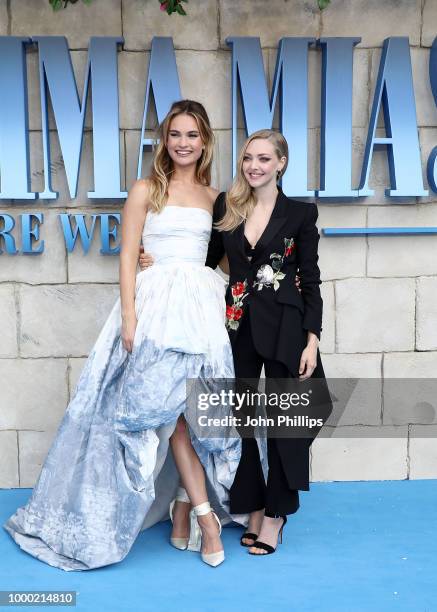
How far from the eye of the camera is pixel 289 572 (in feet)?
8.67

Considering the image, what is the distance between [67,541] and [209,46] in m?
2.25

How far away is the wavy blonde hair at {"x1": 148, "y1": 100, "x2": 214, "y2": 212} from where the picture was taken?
8.88ft

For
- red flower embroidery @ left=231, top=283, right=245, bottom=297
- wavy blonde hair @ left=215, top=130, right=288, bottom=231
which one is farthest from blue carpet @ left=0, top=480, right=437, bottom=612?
wavy blonde hair @ left=215, top=130, right=288, bottom=231

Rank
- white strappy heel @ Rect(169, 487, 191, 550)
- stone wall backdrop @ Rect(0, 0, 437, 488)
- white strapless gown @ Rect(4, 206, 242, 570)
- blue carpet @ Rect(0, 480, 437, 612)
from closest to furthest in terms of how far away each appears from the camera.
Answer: blue carpet @ Rect(0, 480, 437, 612) → white strapless gown @ Rect(4, 206, 242, 570) → white strappy heel @ Rect(169, 487, 191, 550) → stone wall backdrop @ Rect(0, 0, 437, 488)

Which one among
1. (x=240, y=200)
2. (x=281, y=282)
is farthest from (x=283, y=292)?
(x=240, y=200)

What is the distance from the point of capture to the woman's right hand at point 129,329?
267 cm

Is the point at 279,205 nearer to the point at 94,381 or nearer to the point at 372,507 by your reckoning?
the point at 94,381

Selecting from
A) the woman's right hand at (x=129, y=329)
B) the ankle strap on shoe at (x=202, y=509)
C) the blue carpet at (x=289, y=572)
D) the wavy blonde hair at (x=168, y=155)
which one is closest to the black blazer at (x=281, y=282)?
the wavy blonde hair at (x=168, y=155)

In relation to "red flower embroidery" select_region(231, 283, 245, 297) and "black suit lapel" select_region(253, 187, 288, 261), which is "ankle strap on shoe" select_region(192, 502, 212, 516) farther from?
"black suit lapel" select_region(253, 187, 288, 261)

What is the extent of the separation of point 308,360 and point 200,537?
0.83m

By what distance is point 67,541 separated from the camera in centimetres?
270

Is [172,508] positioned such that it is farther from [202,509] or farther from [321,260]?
[321,260]

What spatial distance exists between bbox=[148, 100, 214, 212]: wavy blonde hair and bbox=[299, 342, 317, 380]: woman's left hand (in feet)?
2.52

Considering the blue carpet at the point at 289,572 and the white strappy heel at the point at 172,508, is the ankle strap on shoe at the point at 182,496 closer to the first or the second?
the white strappy heel at the point at 172,508
